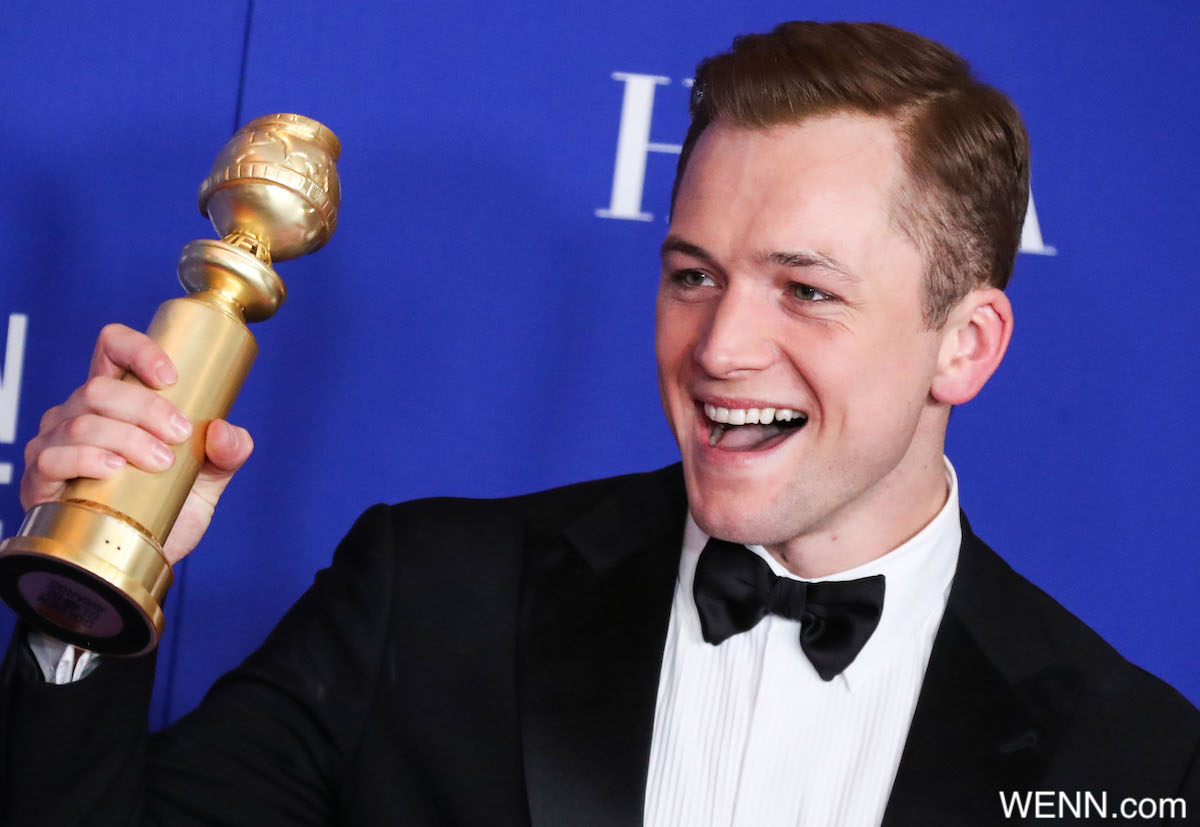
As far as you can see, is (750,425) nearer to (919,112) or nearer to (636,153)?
(919,112)

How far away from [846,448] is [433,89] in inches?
42.9

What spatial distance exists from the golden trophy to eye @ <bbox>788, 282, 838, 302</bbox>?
537 millimetres

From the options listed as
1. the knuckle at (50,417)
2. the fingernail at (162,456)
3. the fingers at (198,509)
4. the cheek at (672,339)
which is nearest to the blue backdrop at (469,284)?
the cheek at (672,339)

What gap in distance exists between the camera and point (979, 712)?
5.51 ft

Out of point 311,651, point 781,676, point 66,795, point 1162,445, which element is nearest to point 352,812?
point 311,651

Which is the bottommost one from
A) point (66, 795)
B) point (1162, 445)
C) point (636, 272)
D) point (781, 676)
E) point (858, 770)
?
point (66, 795)

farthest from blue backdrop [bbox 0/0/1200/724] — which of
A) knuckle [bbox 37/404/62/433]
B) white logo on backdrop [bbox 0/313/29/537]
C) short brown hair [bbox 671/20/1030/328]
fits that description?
knuckle [bbox 37/404/62/433]

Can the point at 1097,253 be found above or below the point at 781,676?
above

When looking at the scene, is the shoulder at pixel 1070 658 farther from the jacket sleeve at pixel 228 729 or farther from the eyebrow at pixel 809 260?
the jacket sleeve at pixel 228 729

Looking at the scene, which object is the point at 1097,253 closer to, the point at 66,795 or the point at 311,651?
the point at 311,651

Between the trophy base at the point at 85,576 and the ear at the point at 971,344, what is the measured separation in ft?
3.24

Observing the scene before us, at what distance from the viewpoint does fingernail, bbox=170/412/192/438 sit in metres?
1.27

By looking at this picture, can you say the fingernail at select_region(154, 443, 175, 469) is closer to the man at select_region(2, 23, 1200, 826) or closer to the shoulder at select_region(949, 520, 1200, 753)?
the man at select_region(2, 23, 1200, 826)

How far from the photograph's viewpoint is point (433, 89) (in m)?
2.35
